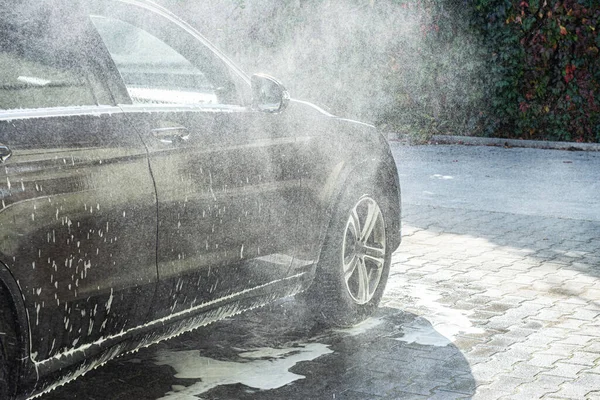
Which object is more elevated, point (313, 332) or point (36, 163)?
point (36, 163)

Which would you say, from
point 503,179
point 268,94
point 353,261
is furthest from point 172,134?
point 503,179

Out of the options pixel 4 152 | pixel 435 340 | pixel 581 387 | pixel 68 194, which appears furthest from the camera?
pixel 435 340

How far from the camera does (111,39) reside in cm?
449

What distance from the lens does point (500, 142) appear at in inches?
567

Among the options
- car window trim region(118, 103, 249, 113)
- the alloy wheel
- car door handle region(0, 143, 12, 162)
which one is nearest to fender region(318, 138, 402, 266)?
the alloy wheel

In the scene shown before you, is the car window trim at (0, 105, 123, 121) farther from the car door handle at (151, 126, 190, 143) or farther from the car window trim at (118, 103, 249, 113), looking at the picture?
the car door handle at (151, 126, 190, 143)

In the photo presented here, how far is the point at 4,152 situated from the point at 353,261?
269cm

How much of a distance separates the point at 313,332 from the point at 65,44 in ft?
7.82

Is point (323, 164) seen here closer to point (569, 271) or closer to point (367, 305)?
point (367, 305)

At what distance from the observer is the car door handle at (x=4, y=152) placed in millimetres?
3584

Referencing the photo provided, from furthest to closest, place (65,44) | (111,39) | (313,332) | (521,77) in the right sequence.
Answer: (521,77)
(313,332)
(111,39)
(65,44)

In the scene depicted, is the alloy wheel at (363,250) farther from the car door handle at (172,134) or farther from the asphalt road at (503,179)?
the asphalt road at (503,179)

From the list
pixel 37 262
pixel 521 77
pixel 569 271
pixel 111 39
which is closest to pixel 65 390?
pixel 37 262

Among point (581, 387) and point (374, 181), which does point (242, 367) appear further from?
point (581, 387)
